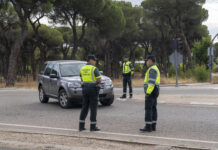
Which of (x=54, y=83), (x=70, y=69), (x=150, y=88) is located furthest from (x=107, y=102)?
(x=150, y=88)

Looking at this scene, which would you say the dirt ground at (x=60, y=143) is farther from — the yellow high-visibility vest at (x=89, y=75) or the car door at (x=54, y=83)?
the car door at (x=54, y=83)

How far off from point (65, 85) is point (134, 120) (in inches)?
143

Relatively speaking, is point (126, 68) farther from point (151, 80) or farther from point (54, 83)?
point (151, 80)

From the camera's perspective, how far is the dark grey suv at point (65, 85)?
12.8 metres

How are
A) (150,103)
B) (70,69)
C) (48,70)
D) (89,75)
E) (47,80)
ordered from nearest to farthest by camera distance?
(150,103) < (89,75) < (70,69) < (47,80) < (48,70)

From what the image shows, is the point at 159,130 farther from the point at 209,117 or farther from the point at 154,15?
the point at 154,15

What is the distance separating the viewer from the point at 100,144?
6.94 meters

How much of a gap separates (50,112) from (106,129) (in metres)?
3.84

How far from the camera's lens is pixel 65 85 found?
13.0m

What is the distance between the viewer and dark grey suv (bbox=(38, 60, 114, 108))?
1277cm

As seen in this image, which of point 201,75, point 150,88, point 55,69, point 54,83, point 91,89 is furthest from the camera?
point 201,75

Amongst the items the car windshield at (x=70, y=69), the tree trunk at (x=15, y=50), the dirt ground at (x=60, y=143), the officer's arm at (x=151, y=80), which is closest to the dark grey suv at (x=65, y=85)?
the car windshield at (x=70, y=69)

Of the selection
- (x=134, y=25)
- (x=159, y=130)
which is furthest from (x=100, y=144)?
(x=134, y=25)

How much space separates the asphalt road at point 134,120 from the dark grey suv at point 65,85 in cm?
38
